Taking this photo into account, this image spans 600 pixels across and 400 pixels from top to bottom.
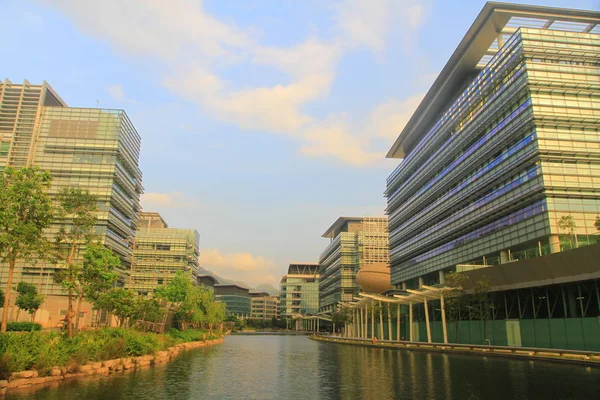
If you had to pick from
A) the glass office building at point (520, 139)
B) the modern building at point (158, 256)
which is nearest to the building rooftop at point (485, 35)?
the glass office building at point (520, 139)

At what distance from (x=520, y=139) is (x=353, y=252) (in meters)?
106

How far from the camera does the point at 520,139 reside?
188 feet

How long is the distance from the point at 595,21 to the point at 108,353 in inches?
2754

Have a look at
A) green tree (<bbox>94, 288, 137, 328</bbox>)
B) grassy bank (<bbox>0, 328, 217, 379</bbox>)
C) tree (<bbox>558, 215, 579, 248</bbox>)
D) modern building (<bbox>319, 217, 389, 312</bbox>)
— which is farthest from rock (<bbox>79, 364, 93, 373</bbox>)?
modern building (<bbox>319, 217, 389, 312</bbox>)

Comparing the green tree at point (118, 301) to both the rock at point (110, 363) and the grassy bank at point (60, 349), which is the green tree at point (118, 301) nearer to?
the grassy bank at point (60, 349)

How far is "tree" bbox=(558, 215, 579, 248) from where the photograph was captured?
48.9 meters

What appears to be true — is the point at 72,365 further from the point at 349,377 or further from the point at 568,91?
the point at 568,91

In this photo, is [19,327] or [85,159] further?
[85,159]

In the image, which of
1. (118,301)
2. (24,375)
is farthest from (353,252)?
(24,375)

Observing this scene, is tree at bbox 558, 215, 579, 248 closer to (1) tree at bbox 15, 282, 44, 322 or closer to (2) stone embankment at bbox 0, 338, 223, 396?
(2) stone embankment at bbox 0, 338, 223, 396

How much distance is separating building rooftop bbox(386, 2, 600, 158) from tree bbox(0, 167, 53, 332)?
2290 inches

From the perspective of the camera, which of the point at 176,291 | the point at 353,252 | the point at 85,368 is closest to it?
the point at 85,368

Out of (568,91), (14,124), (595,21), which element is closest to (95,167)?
(14,124)

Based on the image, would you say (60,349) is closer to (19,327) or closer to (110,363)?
(110,363)
